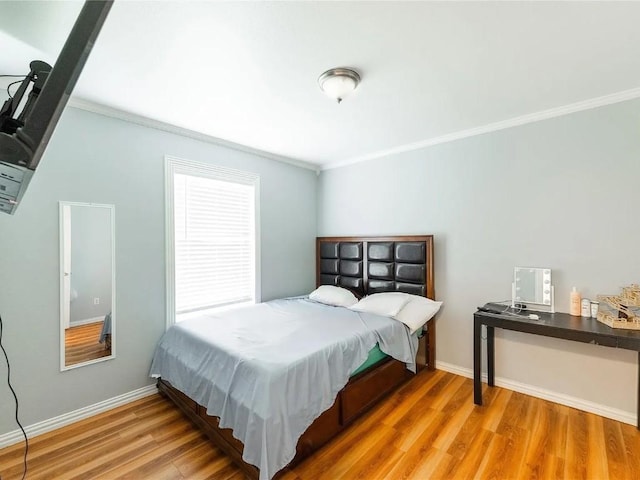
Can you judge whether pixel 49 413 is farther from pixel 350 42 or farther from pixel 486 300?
pixel 486 300

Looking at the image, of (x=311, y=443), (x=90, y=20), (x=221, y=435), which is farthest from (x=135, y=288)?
(x=90, y=20)

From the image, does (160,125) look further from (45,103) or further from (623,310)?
(623,310)

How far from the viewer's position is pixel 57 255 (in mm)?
2188

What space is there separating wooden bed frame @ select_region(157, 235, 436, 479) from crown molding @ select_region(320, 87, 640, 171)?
104cm

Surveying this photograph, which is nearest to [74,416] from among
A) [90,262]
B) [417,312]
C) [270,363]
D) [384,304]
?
[90,262]

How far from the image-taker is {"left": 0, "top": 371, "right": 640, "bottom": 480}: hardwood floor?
1749 mm

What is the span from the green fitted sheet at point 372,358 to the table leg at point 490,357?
3.41ft

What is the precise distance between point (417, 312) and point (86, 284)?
9.50ft

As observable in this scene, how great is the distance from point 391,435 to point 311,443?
61 cm

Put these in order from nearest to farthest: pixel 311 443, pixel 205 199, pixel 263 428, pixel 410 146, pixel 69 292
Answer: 1. pixel 263 428
2. pixel 311 443
3. pixel 69 292
4. pixel 205 199
5. pixel 410 146

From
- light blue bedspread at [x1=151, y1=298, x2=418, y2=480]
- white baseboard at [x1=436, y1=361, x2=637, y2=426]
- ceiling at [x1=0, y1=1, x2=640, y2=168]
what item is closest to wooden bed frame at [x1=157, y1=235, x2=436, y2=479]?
light blue bedspread at [x1=151, y1=298, x2=418, y2=480]

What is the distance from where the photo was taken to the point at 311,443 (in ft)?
6.15

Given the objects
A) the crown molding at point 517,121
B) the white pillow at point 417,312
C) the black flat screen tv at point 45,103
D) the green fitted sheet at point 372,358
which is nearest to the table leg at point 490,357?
the white pillow at point 417,312

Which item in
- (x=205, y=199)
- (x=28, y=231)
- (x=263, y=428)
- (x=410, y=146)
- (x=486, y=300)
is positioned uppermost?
(x=410, y=146)
